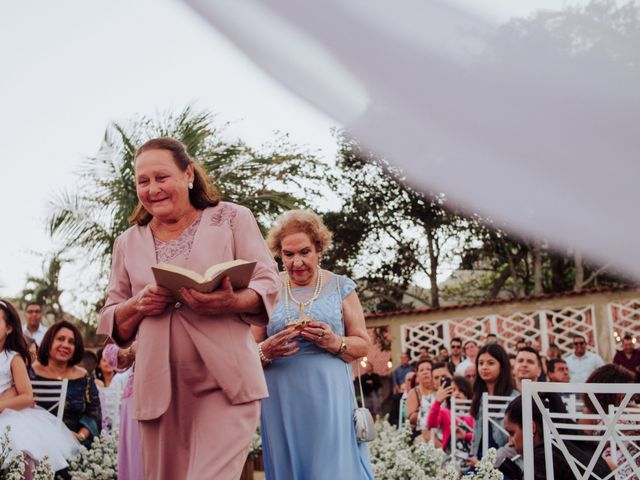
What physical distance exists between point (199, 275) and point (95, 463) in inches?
149

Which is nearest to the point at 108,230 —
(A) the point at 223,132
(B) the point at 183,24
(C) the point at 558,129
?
(A) the point at 223,132

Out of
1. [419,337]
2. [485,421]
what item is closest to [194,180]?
[485,421]

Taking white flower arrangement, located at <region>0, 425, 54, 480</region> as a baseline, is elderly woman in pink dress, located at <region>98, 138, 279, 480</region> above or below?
above

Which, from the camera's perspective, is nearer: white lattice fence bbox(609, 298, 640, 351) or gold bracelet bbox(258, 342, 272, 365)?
gold bracelet bbox(258, 342, 272, 365)

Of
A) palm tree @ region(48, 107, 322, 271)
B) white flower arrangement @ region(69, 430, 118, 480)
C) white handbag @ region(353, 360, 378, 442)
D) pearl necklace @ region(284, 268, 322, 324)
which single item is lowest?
white flower arrangement @ region(69, 430, 118, 480)

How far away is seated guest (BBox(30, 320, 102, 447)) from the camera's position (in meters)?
5.79

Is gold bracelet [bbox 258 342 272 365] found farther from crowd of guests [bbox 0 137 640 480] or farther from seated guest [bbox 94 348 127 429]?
seated guest [bbox 94 348 127 429]

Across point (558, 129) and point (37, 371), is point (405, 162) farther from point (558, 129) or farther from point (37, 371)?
point (37, 371)

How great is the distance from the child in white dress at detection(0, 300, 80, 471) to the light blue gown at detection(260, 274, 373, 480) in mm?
1855

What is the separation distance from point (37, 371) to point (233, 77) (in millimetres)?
12495

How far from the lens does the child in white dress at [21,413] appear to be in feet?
15.0

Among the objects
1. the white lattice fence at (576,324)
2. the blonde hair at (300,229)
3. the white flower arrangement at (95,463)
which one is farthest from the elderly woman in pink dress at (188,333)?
the white lattice fence at (576,324)

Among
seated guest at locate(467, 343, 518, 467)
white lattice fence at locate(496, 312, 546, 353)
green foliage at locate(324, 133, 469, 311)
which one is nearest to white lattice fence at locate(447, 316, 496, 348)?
white lattice fence at locate(496, 312, 546, 353)

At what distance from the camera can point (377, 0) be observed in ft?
72.8
